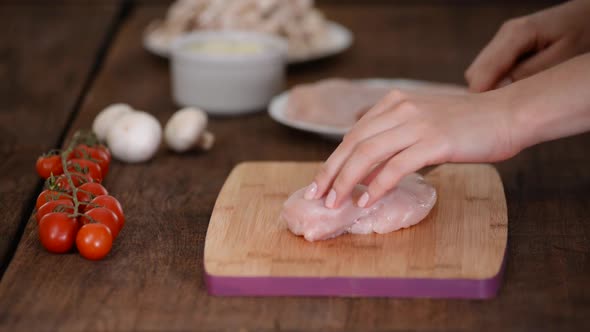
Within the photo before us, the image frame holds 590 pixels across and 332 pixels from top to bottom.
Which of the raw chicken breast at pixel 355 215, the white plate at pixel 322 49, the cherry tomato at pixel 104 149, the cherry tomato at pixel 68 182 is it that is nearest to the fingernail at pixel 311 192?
the raw chicken breast at pixel 355 215

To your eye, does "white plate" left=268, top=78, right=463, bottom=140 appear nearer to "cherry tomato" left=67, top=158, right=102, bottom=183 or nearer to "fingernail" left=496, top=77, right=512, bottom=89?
"fingernail" left=496, top=77, right=512, bottom=89

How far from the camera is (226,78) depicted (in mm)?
2133

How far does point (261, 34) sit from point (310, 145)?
1.55ft

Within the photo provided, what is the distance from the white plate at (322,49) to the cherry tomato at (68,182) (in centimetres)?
97

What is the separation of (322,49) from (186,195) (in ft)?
3.25

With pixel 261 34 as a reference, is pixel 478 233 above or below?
above

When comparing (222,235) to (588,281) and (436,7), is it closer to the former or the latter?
(588,281)

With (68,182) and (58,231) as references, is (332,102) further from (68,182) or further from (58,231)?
(58,231)

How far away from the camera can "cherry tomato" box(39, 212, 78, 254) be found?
139cm

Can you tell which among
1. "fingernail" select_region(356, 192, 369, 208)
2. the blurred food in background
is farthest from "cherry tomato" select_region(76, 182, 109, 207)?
the blurred food in background

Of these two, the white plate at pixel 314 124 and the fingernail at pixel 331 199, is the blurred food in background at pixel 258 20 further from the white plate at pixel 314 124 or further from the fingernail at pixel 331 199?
the fingernail at pixel 331 199

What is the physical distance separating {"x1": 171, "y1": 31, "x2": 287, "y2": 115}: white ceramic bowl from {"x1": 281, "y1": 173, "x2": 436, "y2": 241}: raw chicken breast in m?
0.74

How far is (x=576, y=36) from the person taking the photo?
1.83 meters

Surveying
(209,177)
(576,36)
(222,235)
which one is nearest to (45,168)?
(209,177)
